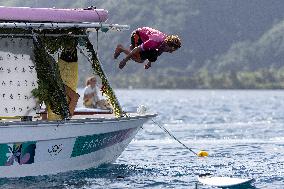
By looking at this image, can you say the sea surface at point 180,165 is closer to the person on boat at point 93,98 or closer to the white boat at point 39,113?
the white boat at point 39,113

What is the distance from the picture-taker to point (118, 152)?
21.8m

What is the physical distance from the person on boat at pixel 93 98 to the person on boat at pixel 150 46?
223 inches

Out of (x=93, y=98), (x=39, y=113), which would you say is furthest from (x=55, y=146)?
(x=93, y=98)

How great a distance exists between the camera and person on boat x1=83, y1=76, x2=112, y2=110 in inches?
999

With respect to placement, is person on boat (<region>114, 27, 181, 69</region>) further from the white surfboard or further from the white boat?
the white surfboard

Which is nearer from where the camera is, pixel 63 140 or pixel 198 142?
pixel 63 140

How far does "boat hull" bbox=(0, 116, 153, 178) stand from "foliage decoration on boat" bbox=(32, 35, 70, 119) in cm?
67

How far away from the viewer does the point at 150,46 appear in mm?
19188

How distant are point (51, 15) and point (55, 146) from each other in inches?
121

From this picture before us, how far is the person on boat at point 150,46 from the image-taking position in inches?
749

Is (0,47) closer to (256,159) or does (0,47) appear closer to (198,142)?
(256,159)

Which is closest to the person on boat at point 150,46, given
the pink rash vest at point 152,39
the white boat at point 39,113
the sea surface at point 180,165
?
the pink rash vest at point 152,39

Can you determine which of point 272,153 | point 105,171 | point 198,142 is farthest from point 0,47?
point 198,142

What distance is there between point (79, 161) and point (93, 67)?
2616 mm
